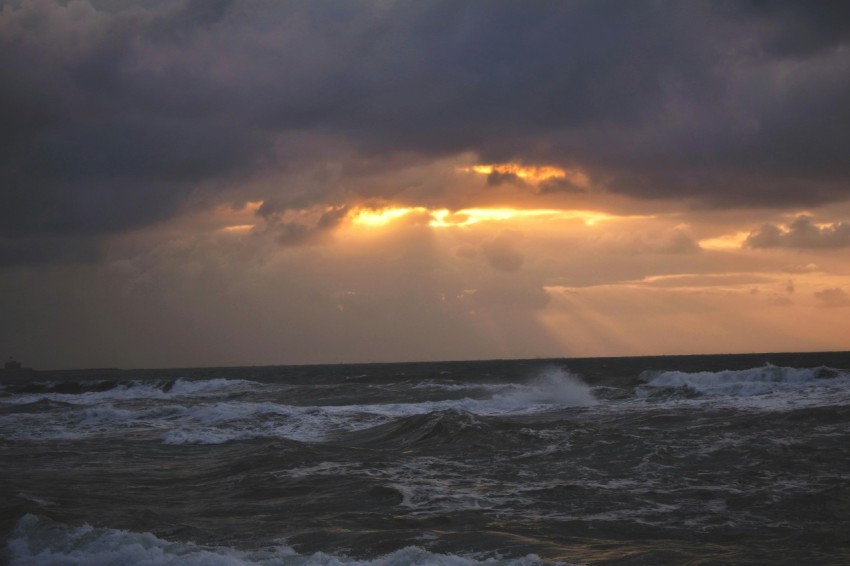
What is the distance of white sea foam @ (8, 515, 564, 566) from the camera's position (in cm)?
945

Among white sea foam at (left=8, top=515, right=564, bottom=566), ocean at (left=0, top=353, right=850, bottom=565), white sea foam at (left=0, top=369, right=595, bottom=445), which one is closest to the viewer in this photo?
white sea foam at (left=8, top=515, right=564, bottom=566)

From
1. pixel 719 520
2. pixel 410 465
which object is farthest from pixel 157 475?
pixel 719 520

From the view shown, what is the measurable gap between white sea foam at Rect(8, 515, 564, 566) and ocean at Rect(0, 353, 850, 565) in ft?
0.11

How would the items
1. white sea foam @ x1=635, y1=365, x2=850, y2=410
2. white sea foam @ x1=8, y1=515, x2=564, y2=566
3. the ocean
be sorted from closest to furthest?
white sea foam @ x1=8, y1=515, x2=564, y2=566
the ocean
white sea foam @ x1=635, y1=365, x2=850, y2=410

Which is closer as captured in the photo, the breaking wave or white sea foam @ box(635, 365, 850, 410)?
white sea foam @ box(635, 365, 850, 410)

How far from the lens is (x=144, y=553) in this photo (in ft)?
33.0

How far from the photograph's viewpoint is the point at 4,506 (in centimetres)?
1341

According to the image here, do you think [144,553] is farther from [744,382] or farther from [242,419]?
[744,382]

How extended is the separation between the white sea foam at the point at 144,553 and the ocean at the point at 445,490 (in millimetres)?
34

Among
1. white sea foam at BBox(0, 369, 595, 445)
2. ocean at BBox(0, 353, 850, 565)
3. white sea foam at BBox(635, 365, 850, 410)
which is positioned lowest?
white sea foam at BBox(0, 369, 595, 445)

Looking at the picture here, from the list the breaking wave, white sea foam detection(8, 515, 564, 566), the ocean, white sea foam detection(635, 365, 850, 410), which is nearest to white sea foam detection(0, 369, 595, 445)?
the ocean

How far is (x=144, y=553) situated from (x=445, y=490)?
618cm

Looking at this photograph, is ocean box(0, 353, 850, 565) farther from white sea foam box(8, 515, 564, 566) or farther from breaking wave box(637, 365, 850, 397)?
breaking wave box(637, 365, 850, 397)

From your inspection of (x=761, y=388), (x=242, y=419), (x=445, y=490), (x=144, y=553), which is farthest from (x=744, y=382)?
(x=144, y=553)
